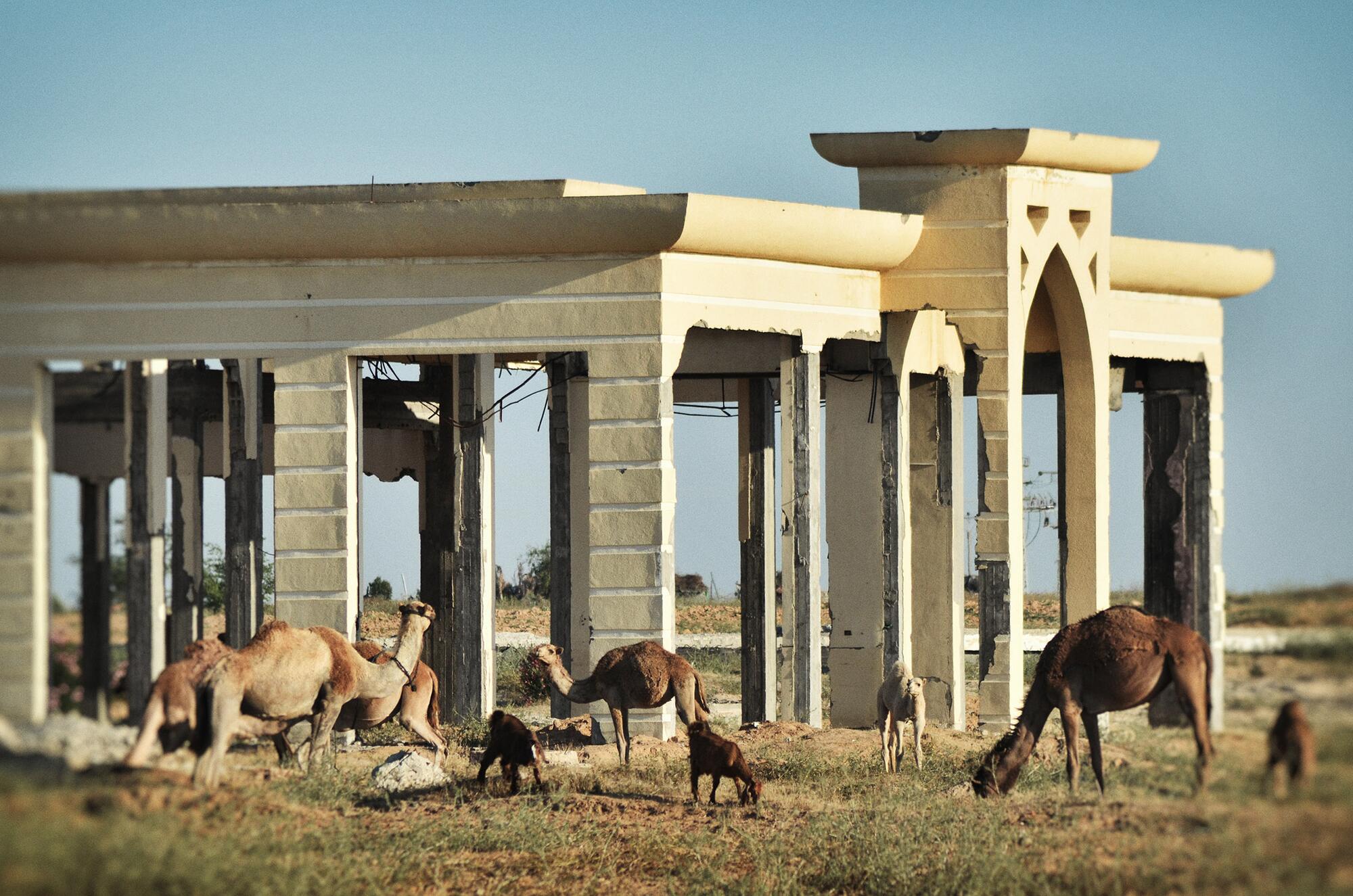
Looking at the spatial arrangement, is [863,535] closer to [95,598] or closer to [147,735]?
[147,735]

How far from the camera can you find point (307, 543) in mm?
15586

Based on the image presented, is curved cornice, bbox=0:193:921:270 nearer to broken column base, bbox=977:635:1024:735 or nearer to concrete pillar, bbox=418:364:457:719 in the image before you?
broken column base, bbox=977:635:1024:735

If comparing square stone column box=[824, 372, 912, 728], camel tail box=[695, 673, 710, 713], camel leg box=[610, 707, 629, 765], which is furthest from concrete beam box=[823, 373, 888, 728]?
camel leg box=[610, 707, 629, 765]

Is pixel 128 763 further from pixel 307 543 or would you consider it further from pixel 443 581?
pixel 443 581

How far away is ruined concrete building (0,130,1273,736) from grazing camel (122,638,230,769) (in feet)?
4.45

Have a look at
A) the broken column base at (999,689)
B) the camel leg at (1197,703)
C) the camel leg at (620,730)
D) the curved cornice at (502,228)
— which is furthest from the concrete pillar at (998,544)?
the camel leg at (1197,703)

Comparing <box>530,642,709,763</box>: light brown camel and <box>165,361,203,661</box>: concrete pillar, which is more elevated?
<box>165,361,203,661</box>: concrete pillar

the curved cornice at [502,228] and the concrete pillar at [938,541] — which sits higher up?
the curved cornice at [502,228]

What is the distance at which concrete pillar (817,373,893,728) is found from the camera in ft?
63.0

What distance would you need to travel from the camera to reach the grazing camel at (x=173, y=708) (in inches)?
314

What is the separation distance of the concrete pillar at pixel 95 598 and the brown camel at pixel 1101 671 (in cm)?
592

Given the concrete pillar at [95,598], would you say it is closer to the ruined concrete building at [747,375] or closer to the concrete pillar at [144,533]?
the concrete pillar at [144,533]

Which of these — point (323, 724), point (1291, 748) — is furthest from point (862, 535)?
point (1291, 748)

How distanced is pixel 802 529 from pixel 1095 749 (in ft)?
20.9
